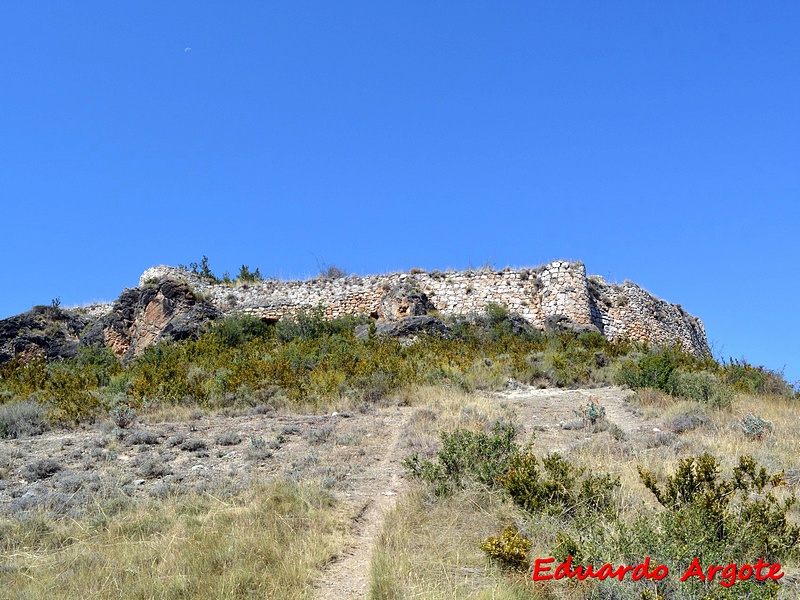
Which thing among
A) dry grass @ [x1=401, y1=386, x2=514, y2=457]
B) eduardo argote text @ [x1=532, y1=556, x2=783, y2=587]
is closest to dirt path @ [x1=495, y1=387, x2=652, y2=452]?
dry grass @ [x1=401, y1=386, x2=514, y2=457]

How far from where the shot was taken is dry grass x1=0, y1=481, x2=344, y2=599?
4961 mm

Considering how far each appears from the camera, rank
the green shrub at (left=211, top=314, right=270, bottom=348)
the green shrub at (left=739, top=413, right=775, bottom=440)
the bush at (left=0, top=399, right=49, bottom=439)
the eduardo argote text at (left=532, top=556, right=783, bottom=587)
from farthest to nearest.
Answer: the green shrub at (left=211, top=314, right=270, bottom=348) → the bush at (left=0, top=399, right=49, bottom=439) → the green shrub at (left=739, top=413, right=775, bottom=440) → the eduardo argote text at (left=532, top=556, right=783, bottom=587)

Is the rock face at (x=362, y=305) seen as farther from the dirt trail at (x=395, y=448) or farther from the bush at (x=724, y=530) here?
the bush at (x=724, y=530)

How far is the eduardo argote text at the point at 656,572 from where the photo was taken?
177 inches

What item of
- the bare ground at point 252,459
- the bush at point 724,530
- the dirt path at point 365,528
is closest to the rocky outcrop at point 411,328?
the bare ground at point 252,459

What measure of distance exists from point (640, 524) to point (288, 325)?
17999 mm

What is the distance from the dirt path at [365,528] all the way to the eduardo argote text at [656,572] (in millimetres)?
1397

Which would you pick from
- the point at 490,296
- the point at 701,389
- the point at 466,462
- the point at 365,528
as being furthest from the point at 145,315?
the point at 365,528

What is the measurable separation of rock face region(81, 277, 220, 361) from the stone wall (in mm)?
1166

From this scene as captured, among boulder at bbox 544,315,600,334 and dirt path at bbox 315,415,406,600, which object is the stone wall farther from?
dirt path at bbox 315,415,406,600

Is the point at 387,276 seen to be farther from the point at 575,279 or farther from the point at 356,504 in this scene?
the point at 356,504

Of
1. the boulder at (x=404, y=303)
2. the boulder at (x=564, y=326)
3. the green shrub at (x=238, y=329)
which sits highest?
the boulder at (x=404, y=303)

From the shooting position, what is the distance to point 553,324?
21750 millimetres

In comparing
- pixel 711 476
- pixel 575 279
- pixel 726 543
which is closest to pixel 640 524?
pixel 726 543
